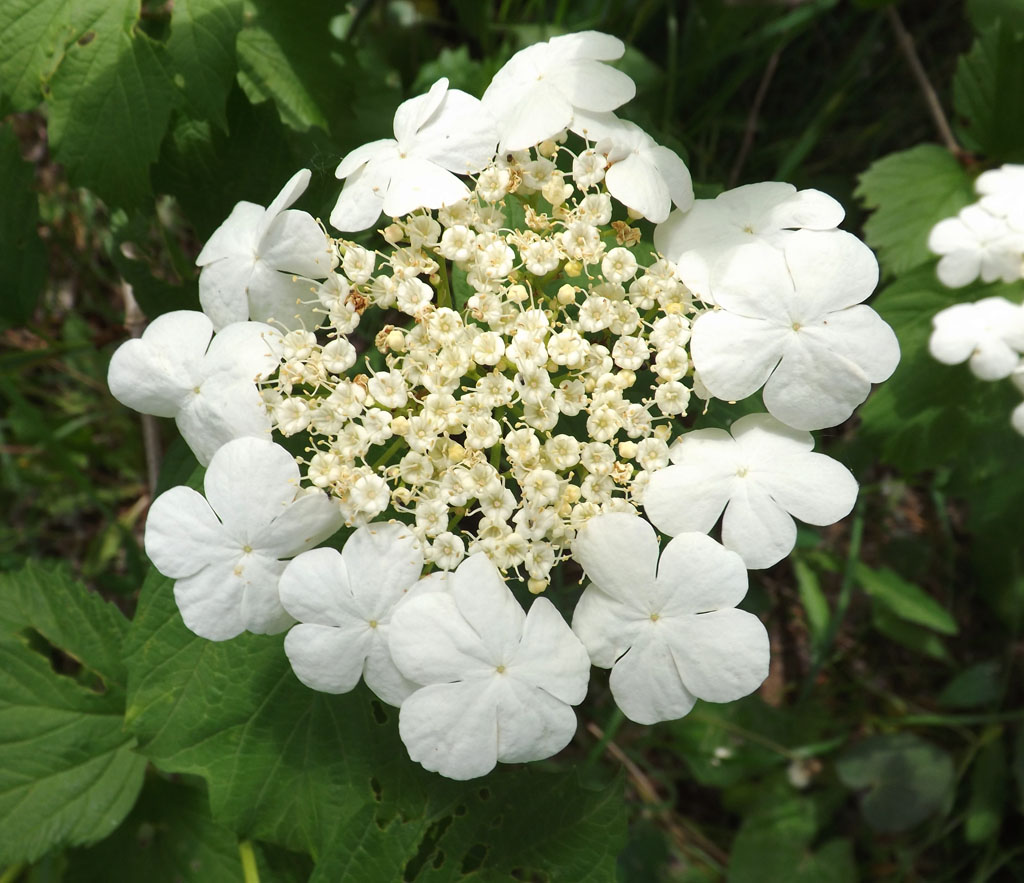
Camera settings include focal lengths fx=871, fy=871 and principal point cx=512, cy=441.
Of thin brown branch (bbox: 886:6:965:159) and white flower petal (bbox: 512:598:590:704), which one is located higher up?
white flower petal (bbox: 512:598:590:704)

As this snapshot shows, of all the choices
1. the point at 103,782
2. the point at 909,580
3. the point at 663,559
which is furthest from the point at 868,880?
the point at 103,782

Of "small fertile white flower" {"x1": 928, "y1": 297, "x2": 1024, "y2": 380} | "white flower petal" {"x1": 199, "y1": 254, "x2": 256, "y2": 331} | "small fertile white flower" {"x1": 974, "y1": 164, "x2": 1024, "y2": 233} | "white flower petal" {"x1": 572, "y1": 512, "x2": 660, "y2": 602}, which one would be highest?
"white flower petal" {"x1": 199, "y1": 254, "x2": 256, "y2": 331}

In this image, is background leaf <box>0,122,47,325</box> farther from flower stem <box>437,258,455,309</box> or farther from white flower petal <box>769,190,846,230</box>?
white flower petal <box>769,190,846,230</box>

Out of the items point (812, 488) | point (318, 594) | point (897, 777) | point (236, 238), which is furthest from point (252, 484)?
point (897, 777)

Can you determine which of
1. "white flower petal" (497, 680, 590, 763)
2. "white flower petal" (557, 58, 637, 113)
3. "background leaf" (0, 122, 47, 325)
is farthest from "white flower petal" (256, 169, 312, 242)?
"background leaf" (0, 122, 47, 325)

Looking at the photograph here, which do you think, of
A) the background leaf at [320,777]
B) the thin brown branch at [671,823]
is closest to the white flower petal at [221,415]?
the background leaf at [320,777]

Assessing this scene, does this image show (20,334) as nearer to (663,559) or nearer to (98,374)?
(98,374)
